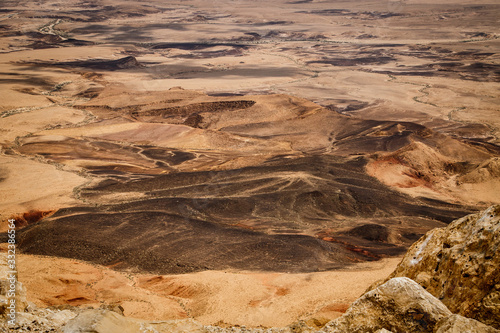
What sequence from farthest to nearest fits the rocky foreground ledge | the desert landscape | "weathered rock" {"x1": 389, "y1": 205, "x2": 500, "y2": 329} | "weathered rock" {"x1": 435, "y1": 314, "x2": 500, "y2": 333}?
the desert landscape
"weathered rock" {"x1": 389, "y1": 205, "x2": 500, "y2": 329}
the rocky foreground ledge
"weathered rock" {"x1": 435, "y1": 314, "x2": 500, "y2": 333}

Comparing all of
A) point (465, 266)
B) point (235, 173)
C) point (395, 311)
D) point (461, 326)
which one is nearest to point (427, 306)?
point (395, 311)

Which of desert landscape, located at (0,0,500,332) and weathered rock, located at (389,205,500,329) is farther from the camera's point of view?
desert landscape, located at (0,0,500,332)

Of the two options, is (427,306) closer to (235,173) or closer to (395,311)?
(395,311)

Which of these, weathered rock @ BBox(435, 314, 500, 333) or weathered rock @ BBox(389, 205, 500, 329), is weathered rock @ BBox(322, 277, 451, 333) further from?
weathered rock @ BBox(389, 205, 500, 329)

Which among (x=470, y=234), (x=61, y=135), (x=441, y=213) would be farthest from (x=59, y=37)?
(x=470, y=234)

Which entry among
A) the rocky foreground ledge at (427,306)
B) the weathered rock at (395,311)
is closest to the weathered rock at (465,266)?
the rocky foreground ledge at (427,306)

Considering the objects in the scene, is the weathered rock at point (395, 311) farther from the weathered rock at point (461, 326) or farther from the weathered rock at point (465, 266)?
the weathered rock at point (465, 266)

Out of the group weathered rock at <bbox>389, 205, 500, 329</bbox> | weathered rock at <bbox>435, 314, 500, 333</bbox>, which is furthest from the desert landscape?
weathered rock at <bbox>435, 314, 500, 333</bbox>
